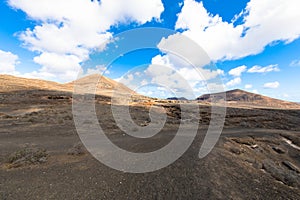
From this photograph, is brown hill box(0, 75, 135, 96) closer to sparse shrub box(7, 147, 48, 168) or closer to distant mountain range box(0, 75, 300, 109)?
distant mountain range box(0, 75, 300, 109)

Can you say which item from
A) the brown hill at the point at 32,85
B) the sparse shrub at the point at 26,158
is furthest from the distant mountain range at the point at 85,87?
the sparse shrub at the point at 26,158

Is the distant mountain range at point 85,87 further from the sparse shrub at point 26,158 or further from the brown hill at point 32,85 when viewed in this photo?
the sparse shrub at point 26,158

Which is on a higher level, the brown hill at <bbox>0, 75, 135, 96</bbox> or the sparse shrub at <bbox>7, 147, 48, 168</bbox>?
the brown hill at <bbox>0, 75, 135, 96</bbox>

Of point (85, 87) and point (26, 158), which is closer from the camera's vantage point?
point (26, 158)

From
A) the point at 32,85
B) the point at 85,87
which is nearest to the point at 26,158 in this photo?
the point at 32,85

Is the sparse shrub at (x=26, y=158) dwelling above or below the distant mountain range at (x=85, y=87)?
below

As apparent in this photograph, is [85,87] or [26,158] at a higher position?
[85,87]

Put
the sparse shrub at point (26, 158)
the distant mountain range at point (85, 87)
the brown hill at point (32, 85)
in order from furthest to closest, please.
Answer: the distant mountain range at point (85, 87) < the brown hill at point (32, 85) < the sparse shrub at point (26, 158)

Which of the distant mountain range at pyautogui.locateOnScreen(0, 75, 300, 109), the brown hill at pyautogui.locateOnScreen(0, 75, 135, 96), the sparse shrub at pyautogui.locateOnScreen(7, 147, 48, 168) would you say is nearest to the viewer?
the sparse shrub at pyautogui.locateOnScreen(7, 147, 48, 168)

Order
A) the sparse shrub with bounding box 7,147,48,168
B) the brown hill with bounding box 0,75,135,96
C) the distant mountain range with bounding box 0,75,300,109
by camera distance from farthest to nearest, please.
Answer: the distant mountain range with bounding box 0,75,300,109 → the brown hill with bounding box 0,75,135,96 → the sparse shrub with bounding box 7,147,48,168

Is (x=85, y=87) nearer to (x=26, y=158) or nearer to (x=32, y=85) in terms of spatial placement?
(x=32, y=85)

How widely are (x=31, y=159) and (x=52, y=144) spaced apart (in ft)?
14.6

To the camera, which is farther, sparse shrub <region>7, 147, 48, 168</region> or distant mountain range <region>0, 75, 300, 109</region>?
distant mountain range <region>0, 75, 300, 109</region>

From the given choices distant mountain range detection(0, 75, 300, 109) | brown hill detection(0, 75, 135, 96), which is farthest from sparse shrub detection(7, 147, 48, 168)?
distant mountain range detection(0, 75, 300, 109)
